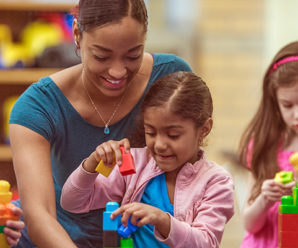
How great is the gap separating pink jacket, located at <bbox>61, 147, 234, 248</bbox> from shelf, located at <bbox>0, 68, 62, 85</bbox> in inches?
90.3

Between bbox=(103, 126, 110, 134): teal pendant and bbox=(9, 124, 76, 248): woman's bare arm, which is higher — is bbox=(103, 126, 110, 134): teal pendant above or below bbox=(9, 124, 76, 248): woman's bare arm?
above

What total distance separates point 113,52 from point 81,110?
0.28 meters

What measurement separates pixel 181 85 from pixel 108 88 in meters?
0.19

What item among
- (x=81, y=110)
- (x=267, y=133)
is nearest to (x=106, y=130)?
(x=81, y=110)

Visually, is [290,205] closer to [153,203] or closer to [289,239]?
[289,239]

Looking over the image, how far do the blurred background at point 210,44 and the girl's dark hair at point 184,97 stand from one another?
88.4 inches

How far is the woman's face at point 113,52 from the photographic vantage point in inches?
59.0

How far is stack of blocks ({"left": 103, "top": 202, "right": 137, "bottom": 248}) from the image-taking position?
1.28 m

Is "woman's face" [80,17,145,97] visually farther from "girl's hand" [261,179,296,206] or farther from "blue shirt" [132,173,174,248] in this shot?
"girl's hand" [261,179,296,206]

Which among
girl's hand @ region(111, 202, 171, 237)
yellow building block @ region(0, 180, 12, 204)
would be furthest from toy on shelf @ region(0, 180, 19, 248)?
girl's hand @ region(111, 202, 171, 237)

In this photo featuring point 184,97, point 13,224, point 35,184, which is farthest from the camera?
point 35,184

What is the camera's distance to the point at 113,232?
1.28 m

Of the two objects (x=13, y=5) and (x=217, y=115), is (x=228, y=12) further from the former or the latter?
(x=13, y=5)

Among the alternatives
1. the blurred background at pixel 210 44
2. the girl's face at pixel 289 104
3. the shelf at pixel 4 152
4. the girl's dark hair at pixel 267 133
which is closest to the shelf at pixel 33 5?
the blurred background at pixel 210 44
